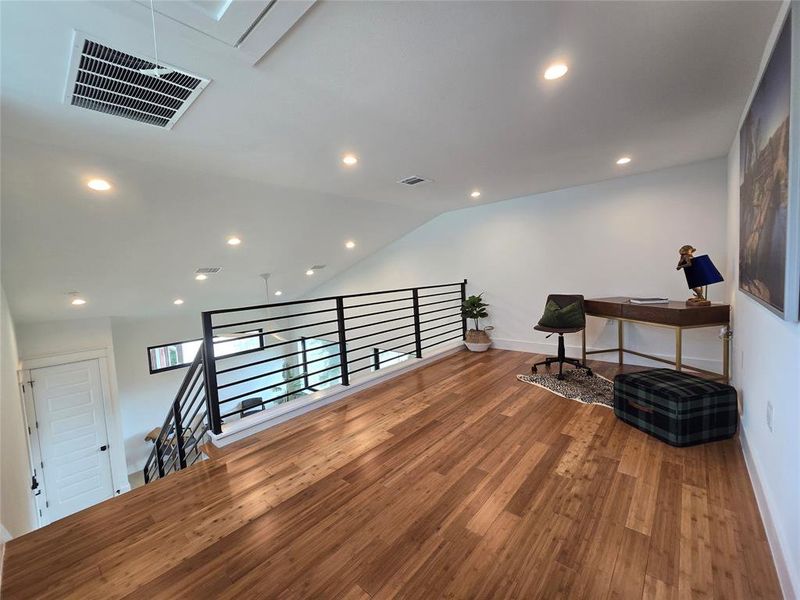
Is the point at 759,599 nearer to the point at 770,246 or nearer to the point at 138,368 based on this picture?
the point at 770,246

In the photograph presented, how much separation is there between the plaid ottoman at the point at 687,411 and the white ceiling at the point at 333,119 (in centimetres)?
193

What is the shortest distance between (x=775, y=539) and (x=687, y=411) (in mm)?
883

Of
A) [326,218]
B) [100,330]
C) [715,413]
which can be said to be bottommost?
[715,413]

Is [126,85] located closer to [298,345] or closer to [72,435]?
[72,435]

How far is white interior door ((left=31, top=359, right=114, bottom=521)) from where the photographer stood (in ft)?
15.8

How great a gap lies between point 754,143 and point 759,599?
2.09 metres

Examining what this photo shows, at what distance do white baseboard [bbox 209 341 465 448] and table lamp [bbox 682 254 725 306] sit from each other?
2.92 metres

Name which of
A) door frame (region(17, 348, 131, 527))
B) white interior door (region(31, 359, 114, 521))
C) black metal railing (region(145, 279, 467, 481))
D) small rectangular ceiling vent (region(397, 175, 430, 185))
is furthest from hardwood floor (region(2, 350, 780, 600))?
white interior door (region(31, 359, 114, 521))

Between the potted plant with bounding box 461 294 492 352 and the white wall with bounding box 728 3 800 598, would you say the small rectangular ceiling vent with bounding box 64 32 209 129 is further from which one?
the potted plant with bounding box 461 294 492 352

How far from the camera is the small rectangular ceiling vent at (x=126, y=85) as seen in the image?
1.51 meters

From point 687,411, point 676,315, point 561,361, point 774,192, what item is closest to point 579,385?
point 561,361

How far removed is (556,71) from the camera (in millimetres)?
1729

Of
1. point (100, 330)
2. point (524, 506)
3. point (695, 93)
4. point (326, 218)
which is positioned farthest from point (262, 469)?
point (100, 330)

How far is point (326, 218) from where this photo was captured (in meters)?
4.56
